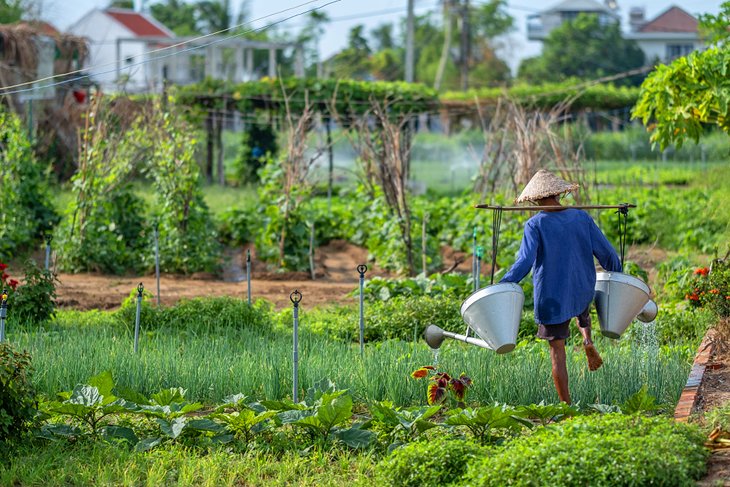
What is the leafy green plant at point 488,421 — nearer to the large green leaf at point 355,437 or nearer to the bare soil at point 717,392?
the large green leaf at point 355,437

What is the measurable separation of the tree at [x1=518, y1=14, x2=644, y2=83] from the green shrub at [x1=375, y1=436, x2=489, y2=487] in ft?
167

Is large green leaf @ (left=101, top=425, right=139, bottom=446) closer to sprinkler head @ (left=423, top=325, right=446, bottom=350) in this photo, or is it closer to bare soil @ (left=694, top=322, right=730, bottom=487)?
sprinkler head @ (left=423, top=325, right=446, bottom=350)

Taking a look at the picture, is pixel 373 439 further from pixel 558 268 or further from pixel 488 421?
pixel 558 268

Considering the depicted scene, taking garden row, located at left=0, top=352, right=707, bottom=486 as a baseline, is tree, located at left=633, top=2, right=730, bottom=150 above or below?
above

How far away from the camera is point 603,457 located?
4.39 m

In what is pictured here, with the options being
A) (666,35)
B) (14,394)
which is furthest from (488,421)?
(666,35)

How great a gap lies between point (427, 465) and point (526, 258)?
61.6 inches

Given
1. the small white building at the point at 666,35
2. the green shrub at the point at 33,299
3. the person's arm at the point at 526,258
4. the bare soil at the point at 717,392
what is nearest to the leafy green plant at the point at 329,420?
the person's arm at the point at 526,258

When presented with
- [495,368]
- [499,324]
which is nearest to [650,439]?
[499,324]

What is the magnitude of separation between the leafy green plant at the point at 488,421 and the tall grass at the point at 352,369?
2.43 ft

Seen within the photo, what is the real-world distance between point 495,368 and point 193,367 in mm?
1818

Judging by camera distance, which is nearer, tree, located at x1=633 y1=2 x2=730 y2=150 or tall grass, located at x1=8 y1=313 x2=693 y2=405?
tall grass, located at x1=8 y1=313 x2=693 y2=405

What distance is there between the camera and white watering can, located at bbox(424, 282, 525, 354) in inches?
226

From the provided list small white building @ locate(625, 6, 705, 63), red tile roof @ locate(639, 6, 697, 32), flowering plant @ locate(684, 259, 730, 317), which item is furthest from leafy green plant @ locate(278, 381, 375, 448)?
red tile roof @ locate(639, 6, 697, 32)
